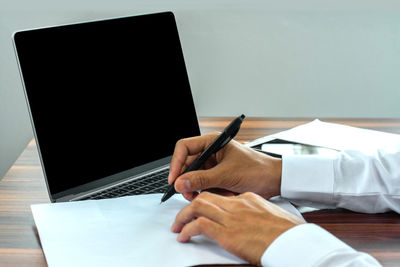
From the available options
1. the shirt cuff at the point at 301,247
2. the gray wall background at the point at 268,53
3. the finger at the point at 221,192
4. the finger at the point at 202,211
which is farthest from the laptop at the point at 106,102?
the gray wall background at the point at 268,53

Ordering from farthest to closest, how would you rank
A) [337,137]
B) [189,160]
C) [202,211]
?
[337,137]
[189,160]
[202,211]

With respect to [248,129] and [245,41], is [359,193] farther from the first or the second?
[245,41]

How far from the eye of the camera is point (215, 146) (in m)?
0.96

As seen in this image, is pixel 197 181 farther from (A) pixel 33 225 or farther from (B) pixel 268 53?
(B) pixel 268 53

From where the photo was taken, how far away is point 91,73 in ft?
3.56

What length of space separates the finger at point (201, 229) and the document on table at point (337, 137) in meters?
0.51

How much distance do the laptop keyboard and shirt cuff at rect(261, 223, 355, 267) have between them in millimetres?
348

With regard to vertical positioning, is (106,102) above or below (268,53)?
above

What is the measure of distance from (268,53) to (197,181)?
1.48 m

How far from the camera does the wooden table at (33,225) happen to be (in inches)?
33.0

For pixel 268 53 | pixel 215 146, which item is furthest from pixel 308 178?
pixel 268 53

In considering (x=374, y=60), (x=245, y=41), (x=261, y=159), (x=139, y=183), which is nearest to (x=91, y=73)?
(x=139, y=183)

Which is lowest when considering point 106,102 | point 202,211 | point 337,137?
point 337,137

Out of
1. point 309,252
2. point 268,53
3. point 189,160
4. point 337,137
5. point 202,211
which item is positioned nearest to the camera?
point 309,252
